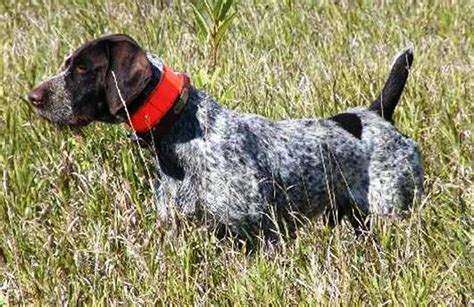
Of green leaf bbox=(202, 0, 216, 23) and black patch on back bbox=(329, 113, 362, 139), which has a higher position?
green leaf bbox=(202, 0, 216, 23)

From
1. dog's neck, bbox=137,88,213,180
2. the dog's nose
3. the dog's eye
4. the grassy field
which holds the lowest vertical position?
the grassy field

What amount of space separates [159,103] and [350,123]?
113 cm

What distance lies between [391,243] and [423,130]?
4.56 feet

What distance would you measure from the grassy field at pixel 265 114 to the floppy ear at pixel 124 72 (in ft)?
1.51

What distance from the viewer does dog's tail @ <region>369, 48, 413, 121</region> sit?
5238 millimetres

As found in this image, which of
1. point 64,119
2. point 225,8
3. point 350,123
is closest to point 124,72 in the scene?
point 64,119

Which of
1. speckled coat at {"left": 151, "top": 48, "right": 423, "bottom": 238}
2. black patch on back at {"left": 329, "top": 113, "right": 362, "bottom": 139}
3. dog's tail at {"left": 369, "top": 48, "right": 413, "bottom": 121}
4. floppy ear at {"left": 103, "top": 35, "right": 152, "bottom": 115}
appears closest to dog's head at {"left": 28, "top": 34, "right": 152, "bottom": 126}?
floppy ear at {"left": 103, "top": 35, "right": 152, "bottom": 115}

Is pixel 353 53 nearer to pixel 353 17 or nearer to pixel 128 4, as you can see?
pixel 353 17

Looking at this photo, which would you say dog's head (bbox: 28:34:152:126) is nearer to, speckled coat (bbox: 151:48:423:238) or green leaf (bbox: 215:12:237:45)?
speckled coat (bbox: 151:48:423:238)

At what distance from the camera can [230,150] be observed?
466 centimetres

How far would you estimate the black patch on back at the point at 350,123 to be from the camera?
514 cm

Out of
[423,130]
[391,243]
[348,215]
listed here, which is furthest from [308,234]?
[423,130]

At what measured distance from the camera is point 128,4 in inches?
330

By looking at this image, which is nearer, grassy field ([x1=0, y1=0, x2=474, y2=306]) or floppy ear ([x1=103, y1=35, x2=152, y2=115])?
grassy field ([x1=0, y1=0, x2=474, y2=306])
